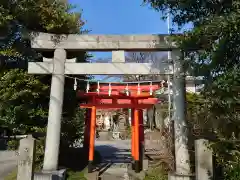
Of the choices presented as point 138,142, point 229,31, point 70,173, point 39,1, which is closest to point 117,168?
point 138,142

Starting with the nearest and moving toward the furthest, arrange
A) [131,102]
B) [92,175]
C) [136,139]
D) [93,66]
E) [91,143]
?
[93,66] → [92,175] → [91,143] → [136,139] → [131,102]

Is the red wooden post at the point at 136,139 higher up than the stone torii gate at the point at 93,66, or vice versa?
the stone torii gate at the point at 93,66

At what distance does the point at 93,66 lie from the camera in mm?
8852

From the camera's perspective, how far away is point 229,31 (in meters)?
4.62

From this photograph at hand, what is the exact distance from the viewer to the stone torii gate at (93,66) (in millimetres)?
8406

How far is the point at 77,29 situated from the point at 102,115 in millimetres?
29457

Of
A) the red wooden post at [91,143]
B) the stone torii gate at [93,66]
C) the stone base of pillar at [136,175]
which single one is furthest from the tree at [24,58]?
the stone base of pillar at [136,175]

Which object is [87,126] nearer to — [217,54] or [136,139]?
[136,139]

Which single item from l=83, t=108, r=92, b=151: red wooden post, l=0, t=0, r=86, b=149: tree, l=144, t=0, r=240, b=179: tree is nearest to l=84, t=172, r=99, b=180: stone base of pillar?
l=0, t=0, r=86, b=149: tree

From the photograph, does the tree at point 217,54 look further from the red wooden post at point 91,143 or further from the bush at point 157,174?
the red wooden post at point 91,143

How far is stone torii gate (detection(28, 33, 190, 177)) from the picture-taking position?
8.41 metres

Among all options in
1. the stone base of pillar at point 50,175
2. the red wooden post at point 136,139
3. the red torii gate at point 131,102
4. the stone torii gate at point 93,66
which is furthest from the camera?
the red torii gate at point 131,102

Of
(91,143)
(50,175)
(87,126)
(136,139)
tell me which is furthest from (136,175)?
(87,126)

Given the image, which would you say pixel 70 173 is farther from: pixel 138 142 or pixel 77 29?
pixel 77 29
